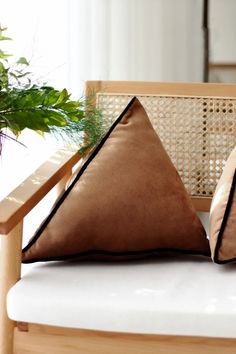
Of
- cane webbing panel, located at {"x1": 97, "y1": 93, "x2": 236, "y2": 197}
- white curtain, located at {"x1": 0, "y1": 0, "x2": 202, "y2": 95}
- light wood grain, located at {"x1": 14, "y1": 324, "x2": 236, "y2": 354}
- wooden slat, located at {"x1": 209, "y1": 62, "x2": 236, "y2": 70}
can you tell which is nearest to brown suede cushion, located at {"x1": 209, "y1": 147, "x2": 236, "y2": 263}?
light wood grain, located at {"x1": 14, "y1": 324, "x2": 236, "y2": 354}

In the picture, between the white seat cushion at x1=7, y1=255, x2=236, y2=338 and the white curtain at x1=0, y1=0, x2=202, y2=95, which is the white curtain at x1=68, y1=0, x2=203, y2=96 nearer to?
the white curtain at x1=0, y1=0, x2=202, y2=95

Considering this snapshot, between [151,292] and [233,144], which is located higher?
[233,144]

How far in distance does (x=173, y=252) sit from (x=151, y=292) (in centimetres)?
20

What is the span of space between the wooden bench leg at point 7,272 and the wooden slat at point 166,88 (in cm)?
71

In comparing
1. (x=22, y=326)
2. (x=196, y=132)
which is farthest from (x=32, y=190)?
(x=196, y=132)

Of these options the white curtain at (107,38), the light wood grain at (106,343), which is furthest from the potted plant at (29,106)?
the white curtain at (107,38)

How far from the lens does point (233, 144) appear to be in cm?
230

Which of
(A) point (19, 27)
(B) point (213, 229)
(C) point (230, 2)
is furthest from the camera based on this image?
(C) point (230, 2)

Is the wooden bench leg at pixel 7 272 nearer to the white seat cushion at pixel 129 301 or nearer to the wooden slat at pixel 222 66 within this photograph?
the white seat cushion at pixel 129 301

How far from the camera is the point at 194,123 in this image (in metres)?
2.31

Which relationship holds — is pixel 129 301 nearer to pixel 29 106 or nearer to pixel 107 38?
pixel 29 106

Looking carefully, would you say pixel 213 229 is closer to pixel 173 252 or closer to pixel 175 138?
pixel 173 252

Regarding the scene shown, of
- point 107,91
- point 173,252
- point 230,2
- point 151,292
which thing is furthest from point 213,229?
point 230,2

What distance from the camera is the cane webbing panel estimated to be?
7.55ft
